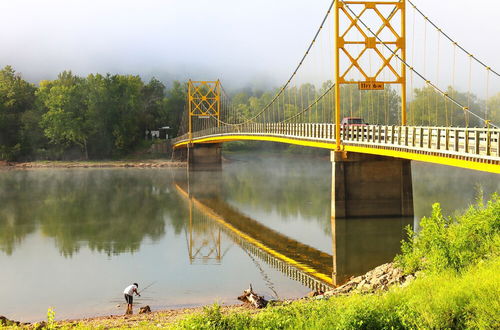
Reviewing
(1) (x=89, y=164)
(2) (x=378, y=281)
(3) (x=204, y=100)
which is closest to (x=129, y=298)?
(2) (x=378, y=281)

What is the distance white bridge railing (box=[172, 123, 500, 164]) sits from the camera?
20.5m

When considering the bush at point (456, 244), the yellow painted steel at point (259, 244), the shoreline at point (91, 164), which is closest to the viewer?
the bush at point (456, 244)

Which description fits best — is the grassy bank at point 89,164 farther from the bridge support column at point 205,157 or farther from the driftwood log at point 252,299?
the driftwood log at point 252,299

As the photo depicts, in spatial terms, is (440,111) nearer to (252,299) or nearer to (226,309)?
(252,299)

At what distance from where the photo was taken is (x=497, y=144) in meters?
19.8

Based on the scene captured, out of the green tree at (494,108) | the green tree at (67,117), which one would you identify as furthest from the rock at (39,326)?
the green tree at (67,117)

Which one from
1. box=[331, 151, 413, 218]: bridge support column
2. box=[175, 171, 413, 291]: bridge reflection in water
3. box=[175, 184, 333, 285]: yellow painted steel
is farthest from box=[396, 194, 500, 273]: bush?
box=[331, 151, 413, 218]: bridge support column

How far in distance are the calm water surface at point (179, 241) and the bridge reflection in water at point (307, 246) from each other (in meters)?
0.05

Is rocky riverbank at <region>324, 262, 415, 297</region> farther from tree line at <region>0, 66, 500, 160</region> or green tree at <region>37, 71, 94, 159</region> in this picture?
green tree at <region>37, 71, 94, 159</region>

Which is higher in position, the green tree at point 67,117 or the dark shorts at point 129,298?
the green tree at point 67,117

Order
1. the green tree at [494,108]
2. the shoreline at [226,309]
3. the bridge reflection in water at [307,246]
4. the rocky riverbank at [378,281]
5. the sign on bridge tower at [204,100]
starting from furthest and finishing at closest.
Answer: the sign on bridge tower at [204,100] → the green tree at [494,108] → the bridge reflection in water at [307,246] → the rocky riverbank at [378,281] → the shoreline at [226,309]

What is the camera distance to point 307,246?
1071 inches

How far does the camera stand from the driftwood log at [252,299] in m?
17.1

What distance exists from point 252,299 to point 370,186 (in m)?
15.4
